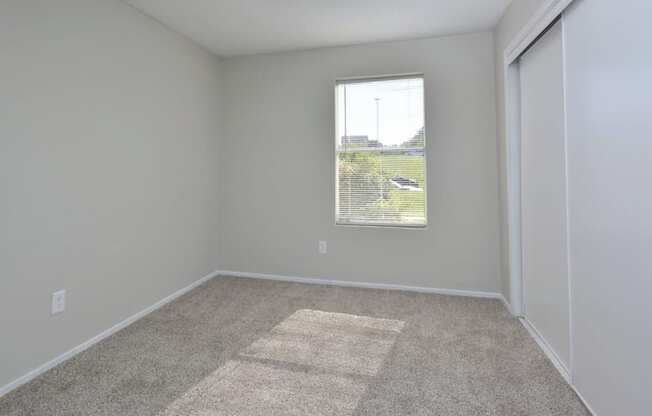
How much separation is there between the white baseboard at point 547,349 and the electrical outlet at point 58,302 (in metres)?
2.92

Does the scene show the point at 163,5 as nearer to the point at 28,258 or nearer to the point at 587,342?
the point at 28,258

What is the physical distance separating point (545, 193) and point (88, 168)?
2.96 meters

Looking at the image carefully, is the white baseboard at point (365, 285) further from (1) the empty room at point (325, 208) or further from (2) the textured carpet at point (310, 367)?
(2) the textured carpet at point (310, 367)

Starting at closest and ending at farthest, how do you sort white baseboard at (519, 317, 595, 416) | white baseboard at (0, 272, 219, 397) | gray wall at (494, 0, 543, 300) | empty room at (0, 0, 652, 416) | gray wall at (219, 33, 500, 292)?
1. empty room at (0, 0, 652, 416)
2. white baseboard at (519, 317, 595, 416)
3. white baseboard at (0, 272, 219, 397)
4. gray wall at (494, 0, 543, 300)
5. gray wall at (219, 33, 500, 292)

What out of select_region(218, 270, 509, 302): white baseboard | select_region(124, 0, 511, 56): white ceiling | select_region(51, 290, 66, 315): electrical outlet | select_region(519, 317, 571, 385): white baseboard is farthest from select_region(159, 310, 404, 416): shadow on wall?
select_region(124, 0, 511, 56): white ceiling

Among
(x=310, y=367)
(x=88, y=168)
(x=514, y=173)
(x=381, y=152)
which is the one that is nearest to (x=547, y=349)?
(x=514, y=173)

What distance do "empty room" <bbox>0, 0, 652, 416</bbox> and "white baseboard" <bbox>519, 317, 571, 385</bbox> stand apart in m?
0.02

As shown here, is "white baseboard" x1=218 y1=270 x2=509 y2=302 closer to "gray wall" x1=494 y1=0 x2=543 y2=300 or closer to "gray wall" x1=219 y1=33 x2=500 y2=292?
"gray wall" x1=219 y1=33 x2=500 y2=292

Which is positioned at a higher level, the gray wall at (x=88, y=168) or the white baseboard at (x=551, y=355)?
the gray wall at (x=88, y=168)

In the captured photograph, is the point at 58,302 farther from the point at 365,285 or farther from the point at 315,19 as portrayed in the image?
the point at 315,19

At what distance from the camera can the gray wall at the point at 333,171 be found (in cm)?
304

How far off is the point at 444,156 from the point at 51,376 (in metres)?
3.25

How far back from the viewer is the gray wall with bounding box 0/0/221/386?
1769 mm

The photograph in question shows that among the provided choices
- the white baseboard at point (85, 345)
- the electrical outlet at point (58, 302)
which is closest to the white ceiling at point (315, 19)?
the electrical outlet at point (58, 302)
